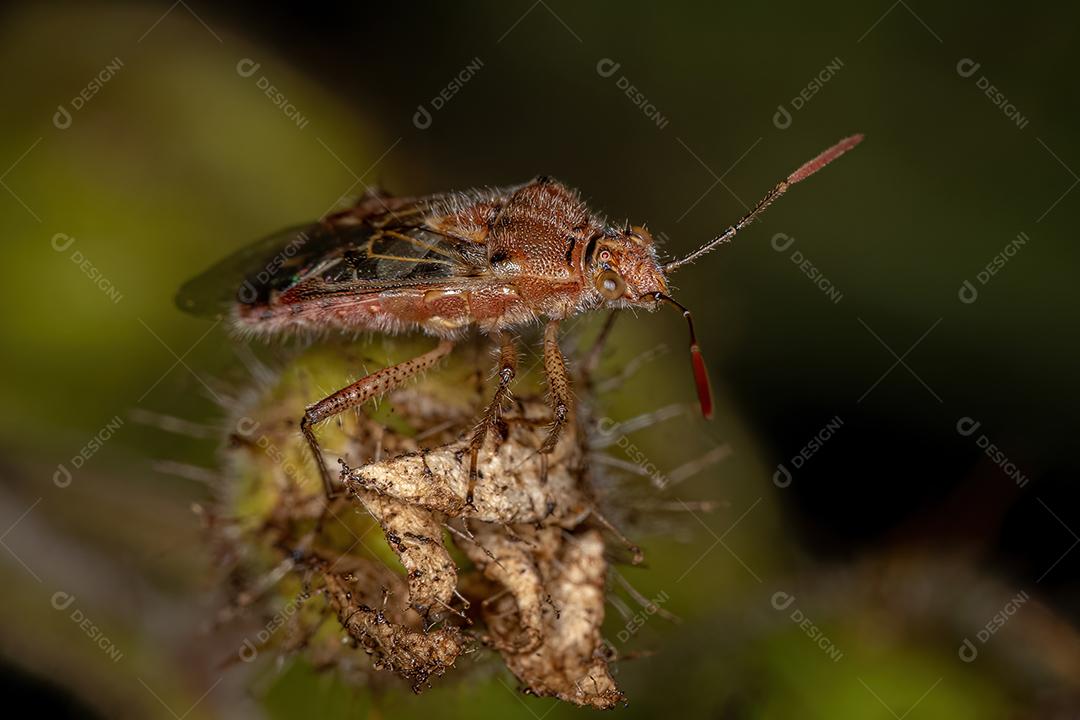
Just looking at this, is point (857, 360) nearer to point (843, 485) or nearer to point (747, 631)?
point (843, 485)

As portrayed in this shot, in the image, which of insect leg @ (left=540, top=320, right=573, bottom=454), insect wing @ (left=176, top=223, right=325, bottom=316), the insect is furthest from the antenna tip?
insect wing @ (left=176, top=223, right=325, bottom=316)

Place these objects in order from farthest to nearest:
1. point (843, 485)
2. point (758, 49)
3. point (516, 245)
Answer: point (758, 49) < point (843, 485) < point (516, 245)

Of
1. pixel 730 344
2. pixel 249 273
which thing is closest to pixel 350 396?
pixel 249 273

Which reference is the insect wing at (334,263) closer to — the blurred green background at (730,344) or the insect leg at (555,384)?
the blurred green background at (730,344)

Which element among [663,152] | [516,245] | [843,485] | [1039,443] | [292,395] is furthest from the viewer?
[663,152]

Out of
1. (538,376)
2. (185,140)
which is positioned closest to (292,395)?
(538,376)

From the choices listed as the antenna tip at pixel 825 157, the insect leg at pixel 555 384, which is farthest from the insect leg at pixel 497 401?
the antenna tip at pixel 825 157

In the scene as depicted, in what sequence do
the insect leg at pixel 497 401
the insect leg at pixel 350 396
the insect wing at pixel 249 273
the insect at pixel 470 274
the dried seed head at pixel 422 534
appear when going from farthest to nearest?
1. the insect wing at pixel 249 273
2. the insect at pixel 470 274
3. the insect leg at pixel 350 396
4. the insect leg at pixel 497 401
5. the dried seed head at pixel 422 534
